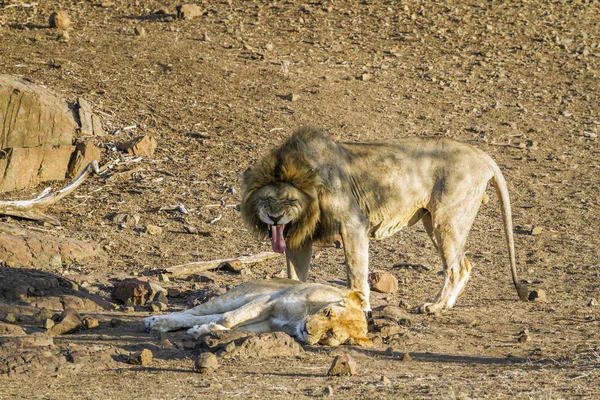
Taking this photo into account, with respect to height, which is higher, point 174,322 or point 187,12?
point 174,322

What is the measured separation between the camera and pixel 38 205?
12125mm

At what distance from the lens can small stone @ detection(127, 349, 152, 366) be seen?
22.9 ft

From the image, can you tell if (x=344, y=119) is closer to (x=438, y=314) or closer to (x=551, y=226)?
(x=551, y=226)

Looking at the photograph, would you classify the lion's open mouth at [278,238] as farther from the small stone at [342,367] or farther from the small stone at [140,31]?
the small stone at [140,31]

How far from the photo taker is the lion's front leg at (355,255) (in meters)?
8.89

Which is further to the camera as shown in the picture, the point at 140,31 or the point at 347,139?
the point at 140,31

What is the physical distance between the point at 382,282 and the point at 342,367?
3817mm

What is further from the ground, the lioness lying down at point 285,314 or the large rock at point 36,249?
the lioness lying down at point 285,314

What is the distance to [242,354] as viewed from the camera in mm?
7195

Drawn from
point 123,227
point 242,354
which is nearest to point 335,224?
point 242,354

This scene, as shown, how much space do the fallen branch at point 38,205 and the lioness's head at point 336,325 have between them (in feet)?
17.4

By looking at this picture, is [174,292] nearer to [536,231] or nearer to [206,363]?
[206,363]

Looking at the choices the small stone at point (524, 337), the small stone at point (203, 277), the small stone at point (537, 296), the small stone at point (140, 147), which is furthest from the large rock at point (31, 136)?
the small stone at point (524, 337)

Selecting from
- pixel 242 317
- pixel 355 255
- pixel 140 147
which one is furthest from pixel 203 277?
pixel 140 147
